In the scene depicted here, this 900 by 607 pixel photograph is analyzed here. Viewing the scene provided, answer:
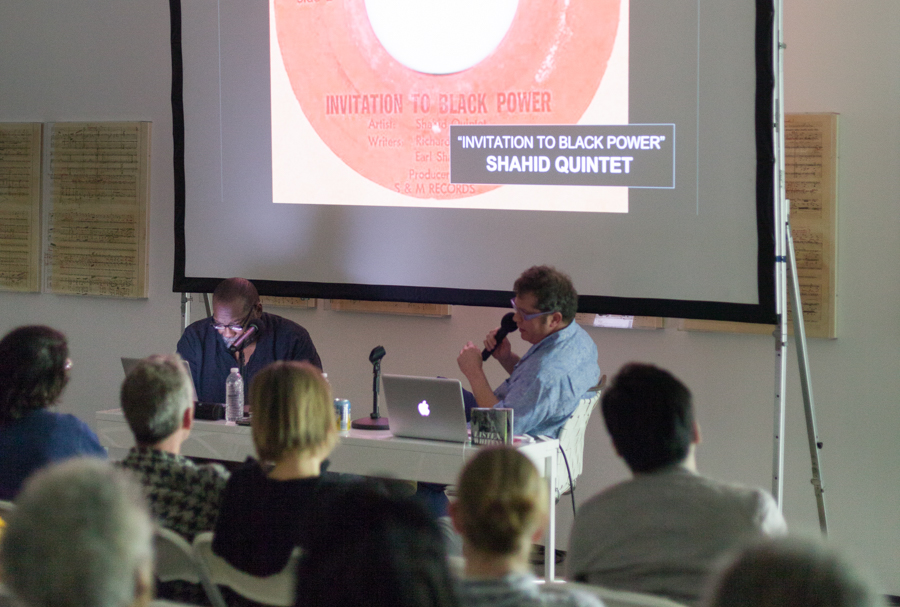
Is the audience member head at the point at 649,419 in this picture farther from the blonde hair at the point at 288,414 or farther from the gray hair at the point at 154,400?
the gray hair at the point at 154,400

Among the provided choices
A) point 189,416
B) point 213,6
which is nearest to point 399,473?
point 189,416

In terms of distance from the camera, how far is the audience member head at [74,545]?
1129mm

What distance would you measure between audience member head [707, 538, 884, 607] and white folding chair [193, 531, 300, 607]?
122 cm

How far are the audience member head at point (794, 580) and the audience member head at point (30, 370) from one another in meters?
1.97

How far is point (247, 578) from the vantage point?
2074 mm

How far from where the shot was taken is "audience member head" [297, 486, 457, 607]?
113 cm

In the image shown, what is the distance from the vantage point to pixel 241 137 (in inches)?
175

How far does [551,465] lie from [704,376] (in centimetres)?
113

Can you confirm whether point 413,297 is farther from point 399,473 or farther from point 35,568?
point 35,568

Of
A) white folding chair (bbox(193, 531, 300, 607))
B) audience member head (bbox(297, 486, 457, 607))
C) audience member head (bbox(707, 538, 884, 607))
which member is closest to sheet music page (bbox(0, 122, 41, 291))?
white folding chair (bbox(193, 531, 300, 607))

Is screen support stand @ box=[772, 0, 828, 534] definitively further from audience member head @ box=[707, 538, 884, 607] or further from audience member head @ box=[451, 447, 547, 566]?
audience member head @ box=[707, 538, 884, 607]

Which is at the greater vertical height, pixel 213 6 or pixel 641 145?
pixel 213 6

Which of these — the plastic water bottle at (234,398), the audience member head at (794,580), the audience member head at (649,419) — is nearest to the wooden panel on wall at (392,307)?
the plastic water bottle at (234,398)

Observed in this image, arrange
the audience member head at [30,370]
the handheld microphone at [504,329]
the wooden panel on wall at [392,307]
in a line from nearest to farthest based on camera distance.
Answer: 1. the audience member head at [30,370]
2. the handheld microphone at [504,329]
3. the wooden panel on wall at [392,307]
